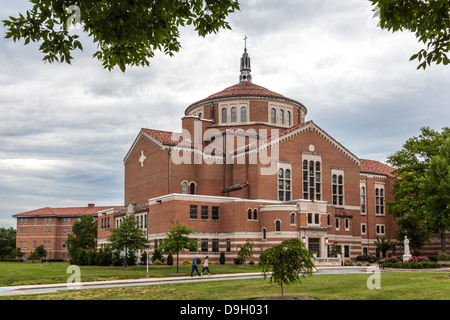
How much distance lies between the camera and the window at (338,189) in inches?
2559

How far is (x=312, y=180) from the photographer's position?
63188 mm

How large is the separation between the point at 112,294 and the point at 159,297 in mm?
2764

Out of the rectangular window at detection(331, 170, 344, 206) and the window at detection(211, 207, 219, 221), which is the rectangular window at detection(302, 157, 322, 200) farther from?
the window at detection(211, 207, 219, 221)

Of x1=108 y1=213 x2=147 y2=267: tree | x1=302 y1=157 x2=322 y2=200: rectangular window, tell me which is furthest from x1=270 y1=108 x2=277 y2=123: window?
x1=108 y1=213 x2=147 y2=267: tree

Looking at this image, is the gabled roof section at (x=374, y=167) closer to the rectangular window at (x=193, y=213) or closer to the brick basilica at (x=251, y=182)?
the brick basilica at (x=251, y=182)

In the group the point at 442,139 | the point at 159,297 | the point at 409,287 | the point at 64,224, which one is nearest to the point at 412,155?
the point at 442,139

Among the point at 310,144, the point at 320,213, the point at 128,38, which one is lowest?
the point at 320,213

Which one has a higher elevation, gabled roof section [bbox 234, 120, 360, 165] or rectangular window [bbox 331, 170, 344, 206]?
gabled roof section [bbox 234, 120, 360, 165]

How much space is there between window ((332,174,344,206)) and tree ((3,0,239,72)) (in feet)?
177

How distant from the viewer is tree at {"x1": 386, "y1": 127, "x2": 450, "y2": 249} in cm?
5961

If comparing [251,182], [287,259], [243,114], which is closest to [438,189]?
[251,182]

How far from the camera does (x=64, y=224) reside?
11319cm

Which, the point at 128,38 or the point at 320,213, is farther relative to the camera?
the point at 320,213

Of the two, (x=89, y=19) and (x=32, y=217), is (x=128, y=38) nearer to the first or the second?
(x=89, y=19)
